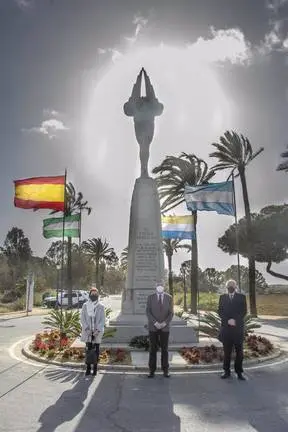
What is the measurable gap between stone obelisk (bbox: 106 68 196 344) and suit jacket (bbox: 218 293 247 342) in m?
4.27

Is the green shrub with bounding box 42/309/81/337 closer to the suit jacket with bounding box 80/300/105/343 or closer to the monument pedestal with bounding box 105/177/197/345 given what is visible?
the monument pedestal with bounding box 105/177/197/345

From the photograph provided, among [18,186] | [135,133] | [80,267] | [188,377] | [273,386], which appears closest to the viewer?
[273,386]

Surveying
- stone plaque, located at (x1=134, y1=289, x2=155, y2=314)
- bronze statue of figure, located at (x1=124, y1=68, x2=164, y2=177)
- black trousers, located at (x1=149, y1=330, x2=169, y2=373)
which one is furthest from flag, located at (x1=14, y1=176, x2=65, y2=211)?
black trousers, located at (x1=149, y1=330, x2=169, y2=373)

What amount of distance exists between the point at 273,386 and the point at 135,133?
10.5 metres

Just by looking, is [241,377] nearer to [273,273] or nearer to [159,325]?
[159,325]

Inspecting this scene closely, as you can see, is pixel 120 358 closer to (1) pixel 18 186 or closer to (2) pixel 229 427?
(2) pixel 229 427

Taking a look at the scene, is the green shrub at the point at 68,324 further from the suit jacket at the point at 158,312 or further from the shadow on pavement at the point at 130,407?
the shadow on pavement at the point at 130,407

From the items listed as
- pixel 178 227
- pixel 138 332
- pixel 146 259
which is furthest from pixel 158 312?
pixel 178 227

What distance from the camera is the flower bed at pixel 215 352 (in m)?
10.5

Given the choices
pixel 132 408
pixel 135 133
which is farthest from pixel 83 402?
pixel 135 133

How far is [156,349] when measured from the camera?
923cm

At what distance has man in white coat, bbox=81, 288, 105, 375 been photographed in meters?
9.34

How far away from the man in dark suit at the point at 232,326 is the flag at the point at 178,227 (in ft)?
43.9

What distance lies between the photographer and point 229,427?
5785 millimetres
